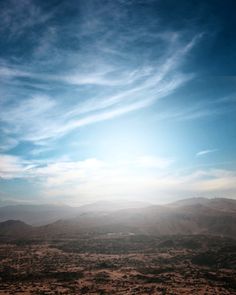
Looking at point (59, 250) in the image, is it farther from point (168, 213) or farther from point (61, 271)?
point (168, 213)

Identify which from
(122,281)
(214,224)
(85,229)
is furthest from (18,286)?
(214,224)

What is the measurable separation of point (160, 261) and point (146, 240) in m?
19.2

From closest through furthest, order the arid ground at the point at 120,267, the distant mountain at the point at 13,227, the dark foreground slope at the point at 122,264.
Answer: the arid ground at the point at 120,267
the dark foreground slope at the point at 122,264
the distant mountain at the point at 13,227

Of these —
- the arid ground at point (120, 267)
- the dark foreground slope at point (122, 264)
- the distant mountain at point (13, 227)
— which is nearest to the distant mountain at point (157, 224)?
the dark foreground slope at point (122, 264)

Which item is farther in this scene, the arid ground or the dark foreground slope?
the dark foreground slope

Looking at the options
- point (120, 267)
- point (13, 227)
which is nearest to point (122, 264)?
point (120, 267)

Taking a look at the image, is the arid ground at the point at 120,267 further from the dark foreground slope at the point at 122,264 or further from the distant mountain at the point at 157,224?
the distant mountain at the point at 157,224

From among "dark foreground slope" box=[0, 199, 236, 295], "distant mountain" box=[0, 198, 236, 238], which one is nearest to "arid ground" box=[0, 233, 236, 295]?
"dark foreground slope" box=[0, 199, 236, 295]

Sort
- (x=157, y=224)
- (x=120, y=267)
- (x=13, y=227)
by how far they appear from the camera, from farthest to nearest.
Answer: (x=13, y=227) < (x=157, y=224) < (x=120, y=267)

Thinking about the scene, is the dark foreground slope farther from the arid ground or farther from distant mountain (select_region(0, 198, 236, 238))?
distant mountain (select_region(0, 198, 236, 238))

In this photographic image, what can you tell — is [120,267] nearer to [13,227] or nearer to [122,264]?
[122,264]

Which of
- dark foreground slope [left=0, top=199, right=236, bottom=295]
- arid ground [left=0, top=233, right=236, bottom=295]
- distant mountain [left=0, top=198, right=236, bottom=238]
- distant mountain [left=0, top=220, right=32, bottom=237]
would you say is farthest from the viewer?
distant mountain [left=0, top=220, right=32, bottom=237]

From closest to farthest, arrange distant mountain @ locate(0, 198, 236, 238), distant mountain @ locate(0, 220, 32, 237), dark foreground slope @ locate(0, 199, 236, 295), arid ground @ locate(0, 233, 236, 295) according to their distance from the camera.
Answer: arid ground @ locate(0, 233, 236, 295), dark foreground slope @ locate(0, 199, 236, 295), distant mountain @ locate(0, 198, 236, 238), distant mountain @ locate(0, 220, 32, 237)

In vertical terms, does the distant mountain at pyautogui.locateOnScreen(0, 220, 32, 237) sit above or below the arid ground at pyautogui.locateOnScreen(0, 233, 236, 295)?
above
